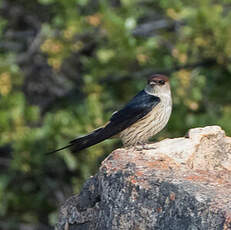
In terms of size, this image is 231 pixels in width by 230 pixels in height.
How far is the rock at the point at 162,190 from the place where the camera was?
11.3ft

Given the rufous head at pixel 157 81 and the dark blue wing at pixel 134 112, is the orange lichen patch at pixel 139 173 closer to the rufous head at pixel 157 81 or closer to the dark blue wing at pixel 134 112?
the dark blue wing at pixel 134 112

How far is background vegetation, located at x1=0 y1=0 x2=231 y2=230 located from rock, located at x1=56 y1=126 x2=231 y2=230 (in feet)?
8.63

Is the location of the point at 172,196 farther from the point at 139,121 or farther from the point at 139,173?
the point at 139,121

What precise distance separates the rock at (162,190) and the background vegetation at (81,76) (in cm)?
263

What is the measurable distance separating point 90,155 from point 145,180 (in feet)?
12.8

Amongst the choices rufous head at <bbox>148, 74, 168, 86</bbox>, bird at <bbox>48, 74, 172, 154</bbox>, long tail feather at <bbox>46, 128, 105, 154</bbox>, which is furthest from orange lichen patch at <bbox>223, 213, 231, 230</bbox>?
rufous head at <bbox>148, 74, 168, 86</bbox>

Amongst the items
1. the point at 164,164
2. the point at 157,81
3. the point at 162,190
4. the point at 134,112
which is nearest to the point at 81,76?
the point at 157,81

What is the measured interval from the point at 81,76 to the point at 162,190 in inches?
218

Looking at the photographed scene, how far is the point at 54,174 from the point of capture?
8961 millimetres

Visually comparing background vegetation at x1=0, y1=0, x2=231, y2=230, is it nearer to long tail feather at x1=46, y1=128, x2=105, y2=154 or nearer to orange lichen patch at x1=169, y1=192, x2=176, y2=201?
long tail feather at x1=46, y1=128, x2=105, y2=154

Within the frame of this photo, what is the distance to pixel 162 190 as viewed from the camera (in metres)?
3.64

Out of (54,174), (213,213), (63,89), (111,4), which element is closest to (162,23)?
(111,4)

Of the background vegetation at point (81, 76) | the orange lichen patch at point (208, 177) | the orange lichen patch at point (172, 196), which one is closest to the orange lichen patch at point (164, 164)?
the orange lichen patch at point (208, 177)

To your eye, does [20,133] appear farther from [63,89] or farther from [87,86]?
[63,89]
